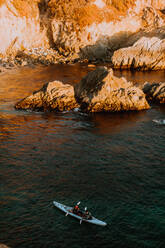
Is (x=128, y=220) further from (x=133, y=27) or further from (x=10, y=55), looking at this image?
(x=133, y=27)

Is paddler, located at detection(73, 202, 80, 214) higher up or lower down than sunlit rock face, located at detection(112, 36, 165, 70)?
lower down

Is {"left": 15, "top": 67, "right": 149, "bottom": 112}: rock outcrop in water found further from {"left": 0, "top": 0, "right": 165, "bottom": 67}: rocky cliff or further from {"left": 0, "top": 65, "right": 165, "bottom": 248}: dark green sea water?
{"left": 0, "top": 0, "right": 165, "bottom": 67}: rocky cliff

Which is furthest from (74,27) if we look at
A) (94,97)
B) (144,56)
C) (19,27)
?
(94,97)

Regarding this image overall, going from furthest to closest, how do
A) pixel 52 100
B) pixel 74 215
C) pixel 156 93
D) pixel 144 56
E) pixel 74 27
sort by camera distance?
1. pixel 74 27
2. pixel 144 56
3. pixel 156 93
4. pixel 52 100
5. pixel 74 215

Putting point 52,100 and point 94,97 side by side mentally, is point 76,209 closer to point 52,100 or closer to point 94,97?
point 94,97

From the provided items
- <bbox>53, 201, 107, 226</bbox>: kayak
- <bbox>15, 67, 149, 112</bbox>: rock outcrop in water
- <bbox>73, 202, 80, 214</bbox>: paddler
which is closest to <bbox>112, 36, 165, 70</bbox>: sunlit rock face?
<bbox>15, 67, 149, 112</bbox>: rock outcrop in water

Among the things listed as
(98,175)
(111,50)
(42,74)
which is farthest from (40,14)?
(98,175)
